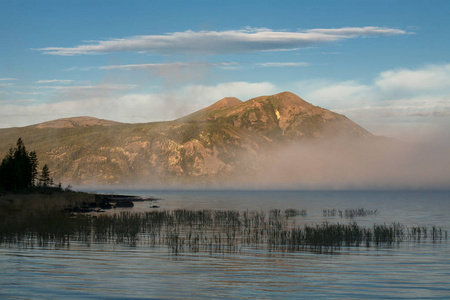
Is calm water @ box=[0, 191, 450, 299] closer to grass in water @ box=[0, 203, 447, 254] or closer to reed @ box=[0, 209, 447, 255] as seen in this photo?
reed @ box=[0, 209, 447, 255]

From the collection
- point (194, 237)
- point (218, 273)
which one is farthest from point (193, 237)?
point (218, 273)

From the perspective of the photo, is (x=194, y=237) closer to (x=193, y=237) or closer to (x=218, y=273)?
(x=193, y=237)

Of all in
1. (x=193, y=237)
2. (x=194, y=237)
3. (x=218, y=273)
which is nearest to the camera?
(x=218, y=273)

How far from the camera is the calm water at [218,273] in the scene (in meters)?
19.5

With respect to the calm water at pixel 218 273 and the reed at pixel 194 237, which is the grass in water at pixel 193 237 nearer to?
the reed at pixel 194 237

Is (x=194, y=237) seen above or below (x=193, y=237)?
above

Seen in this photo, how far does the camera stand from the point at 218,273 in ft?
77.3

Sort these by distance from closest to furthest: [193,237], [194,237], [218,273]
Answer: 1. [218,273]
2. [194,237]
3. [193,237]

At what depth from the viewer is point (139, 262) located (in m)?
26.2

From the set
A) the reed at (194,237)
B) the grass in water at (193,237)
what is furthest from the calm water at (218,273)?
the grass in water at (193,237)

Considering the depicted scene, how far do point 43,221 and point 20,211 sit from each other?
1159 cm

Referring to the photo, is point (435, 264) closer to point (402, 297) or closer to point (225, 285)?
point (402, 297)

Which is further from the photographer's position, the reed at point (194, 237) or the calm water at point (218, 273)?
the reed at point (194, 237)

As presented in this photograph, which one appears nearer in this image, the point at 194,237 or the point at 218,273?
the point at 218,273
